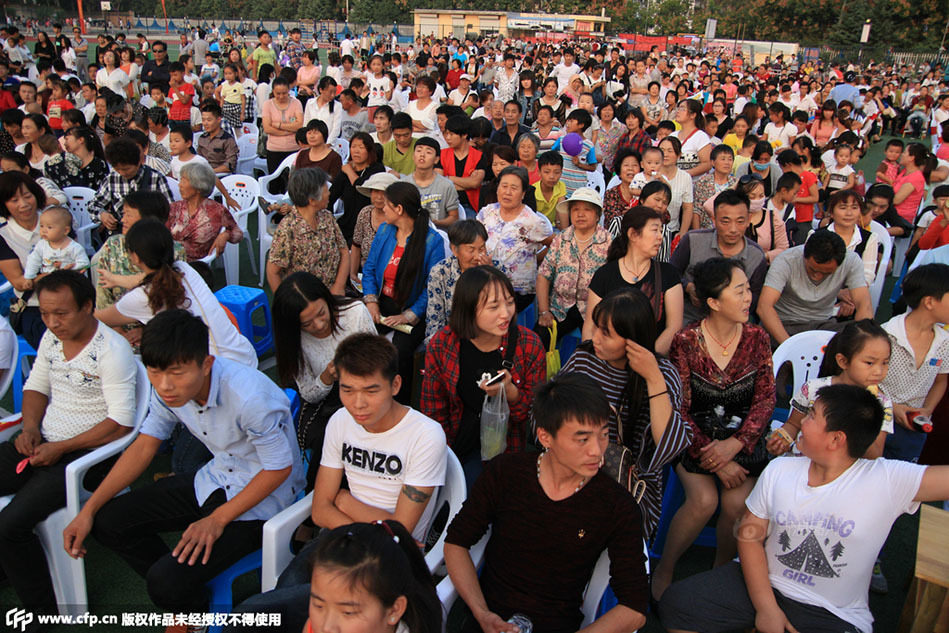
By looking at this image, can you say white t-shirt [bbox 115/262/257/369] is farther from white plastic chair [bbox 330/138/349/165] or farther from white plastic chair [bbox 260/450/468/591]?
white plastic chair [bbox 330/138/349/165]

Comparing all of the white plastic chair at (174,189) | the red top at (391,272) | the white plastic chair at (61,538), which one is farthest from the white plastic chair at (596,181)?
the white plastic chair at (61,538)

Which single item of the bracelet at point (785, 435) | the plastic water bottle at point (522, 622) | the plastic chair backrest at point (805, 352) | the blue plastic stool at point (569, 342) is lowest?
the plastic water bottle at point (522, 622)

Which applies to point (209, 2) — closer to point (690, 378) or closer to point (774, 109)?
point (774, 109)

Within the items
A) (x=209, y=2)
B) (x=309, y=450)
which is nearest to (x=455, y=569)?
(x=309, y=450)

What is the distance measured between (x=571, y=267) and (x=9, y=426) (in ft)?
10.3

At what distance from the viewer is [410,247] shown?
3879 millimetres

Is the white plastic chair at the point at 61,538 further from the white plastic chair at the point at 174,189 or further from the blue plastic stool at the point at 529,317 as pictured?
the white plastic chair at the point at 174,189

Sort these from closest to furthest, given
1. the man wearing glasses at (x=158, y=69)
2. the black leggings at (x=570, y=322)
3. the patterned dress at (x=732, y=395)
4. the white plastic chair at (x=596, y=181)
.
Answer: the patterned dress at (x=732, y=395), the black leggings at (x=570, y=322), the white plastic chair at (x=596, y=181), the man wearing glasses at (x=158, y=69)

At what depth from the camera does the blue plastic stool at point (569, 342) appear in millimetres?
4070

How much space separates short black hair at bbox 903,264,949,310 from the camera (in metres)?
2.84

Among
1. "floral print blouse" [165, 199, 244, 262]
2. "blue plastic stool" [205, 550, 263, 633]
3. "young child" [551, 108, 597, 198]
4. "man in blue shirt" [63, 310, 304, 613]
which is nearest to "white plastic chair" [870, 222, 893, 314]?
"young child" [551, 108, 597, 198]

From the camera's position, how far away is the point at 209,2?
60250 millimetres

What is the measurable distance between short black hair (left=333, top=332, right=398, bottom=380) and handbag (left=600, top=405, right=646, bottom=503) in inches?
32.6

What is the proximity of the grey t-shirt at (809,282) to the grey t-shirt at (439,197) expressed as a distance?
2497 millimetres
